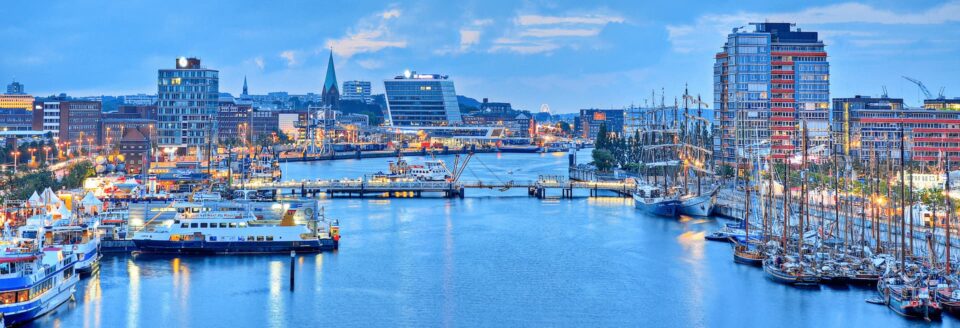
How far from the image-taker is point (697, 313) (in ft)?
80.4

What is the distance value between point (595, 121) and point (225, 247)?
142 metres

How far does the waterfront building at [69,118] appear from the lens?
84.9 m

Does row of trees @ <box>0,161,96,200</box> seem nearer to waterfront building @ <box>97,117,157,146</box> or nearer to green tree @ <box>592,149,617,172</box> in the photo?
green tree @ <box>592,149,617,172</box>

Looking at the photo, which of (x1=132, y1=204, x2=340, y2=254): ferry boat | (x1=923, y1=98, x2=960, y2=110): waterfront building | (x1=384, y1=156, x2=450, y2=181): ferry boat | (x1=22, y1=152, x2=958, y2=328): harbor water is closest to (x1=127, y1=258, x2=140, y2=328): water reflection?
(x1=22, y1=152, x2=958, y2=328): harbor water

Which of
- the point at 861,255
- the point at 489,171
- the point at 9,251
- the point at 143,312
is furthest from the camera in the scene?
the point at 489,171

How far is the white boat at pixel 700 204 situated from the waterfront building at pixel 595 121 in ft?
403

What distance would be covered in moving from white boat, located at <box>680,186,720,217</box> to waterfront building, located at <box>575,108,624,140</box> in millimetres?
122807

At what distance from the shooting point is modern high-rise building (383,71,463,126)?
456ft

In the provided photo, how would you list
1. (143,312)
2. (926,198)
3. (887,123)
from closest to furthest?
(143,312)
(926,198)
(887,123)

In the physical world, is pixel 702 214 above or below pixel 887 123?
below

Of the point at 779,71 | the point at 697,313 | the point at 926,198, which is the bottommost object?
the point at 697,313

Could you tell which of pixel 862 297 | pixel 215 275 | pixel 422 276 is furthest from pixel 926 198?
pixel 215 275

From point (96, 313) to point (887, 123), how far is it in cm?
4414

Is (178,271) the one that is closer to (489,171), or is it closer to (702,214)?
(702,214)
